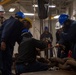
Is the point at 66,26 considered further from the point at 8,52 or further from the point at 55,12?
the point at 55,12

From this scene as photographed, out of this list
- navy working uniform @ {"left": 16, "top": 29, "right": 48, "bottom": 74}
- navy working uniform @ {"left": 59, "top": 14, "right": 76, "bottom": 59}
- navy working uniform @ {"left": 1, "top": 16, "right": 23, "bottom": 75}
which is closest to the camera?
navy working uniform @ {"left": 16, "top": 29, "right": 48, "bottom": 74}

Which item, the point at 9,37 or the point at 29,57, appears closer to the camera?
the point at 29,57

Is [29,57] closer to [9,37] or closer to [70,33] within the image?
[9,37]

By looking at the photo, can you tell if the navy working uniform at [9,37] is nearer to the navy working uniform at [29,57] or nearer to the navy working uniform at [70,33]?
the navy working uniform at [29,57]

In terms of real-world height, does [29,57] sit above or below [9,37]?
below

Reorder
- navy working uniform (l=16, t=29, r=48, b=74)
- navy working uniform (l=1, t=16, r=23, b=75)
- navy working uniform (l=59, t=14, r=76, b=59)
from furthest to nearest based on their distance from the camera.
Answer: navy working uniform (l=59, t=14, r=76, b=59), navy working uniform (l=1, t=16, r=23, b=75), navy working uniform (l=16, t=29, r=48, b=74)

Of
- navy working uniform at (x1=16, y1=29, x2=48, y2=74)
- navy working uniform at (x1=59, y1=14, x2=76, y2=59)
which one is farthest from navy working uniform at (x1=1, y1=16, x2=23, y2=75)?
navy working uniform at (x1=59, y1=14, x2=76, y2=59)

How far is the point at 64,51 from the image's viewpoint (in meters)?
5.81

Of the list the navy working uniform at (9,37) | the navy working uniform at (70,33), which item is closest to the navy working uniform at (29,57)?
the navy working uniform at (9,37)

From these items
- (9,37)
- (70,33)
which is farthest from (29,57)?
(70,33)

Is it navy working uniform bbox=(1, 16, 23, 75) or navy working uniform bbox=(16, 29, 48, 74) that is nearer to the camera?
navy working uniform bbox=(16, 29, 48, 74)

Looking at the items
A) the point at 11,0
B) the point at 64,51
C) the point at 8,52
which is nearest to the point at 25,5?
the point at 11,0

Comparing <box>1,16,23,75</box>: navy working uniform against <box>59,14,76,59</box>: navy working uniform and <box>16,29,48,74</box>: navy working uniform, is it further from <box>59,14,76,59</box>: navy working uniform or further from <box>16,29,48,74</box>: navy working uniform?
<box>59,14,76,59</box>: navy working uniform

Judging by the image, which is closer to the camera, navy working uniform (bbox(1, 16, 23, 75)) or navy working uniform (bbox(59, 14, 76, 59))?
navy working uniform (bbox(1, 16, 23, 75))
